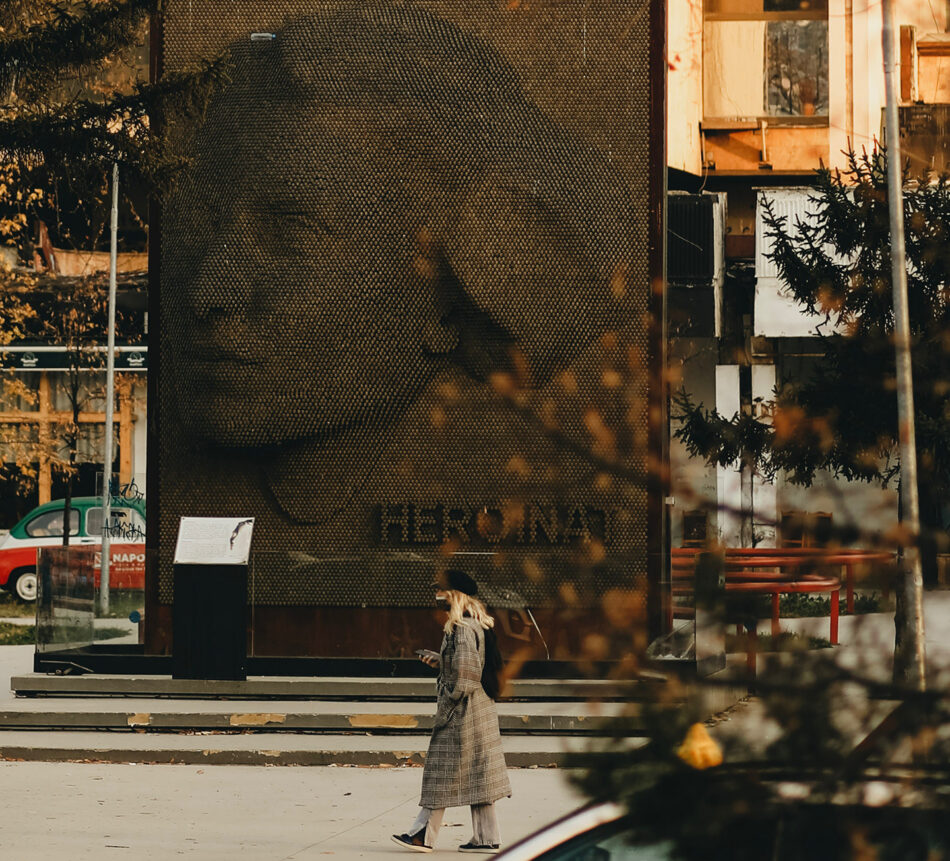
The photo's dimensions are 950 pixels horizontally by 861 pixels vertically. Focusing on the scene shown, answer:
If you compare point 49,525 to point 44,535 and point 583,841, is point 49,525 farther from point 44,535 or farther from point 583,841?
point 583,841

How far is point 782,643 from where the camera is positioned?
247cm

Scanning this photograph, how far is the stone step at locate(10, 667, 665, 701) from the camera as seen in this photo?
1491 centimetres

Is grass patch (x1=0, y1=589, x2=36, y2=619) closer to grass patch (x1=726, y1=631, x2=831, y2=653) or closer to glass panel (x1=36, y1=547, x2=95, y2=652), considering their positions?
glass panel (x1=36, y1=547, x2=95, y2=652)

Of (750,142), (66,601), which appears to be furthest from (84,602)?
(750,142)

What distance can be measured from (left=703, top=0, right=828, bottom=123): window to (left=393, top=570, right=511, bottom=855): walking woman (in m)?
23.2

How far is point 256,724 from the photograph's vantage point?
46.1ft

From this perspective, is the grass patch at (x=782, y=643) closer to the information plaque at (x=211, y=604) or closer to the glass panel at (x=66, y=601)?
the information plaque at (x=211, y=604)

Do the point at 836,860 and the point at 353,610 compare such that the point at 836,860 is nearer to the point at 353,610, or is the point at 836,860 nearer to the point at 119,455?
the point at 353,610

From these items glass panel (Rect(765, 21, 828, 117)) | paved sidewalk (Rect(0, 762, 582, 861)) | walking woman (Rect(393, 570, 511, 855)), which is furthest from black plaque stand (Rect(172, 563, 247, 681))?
glass panel (Rect(765, 21, 828, 117))

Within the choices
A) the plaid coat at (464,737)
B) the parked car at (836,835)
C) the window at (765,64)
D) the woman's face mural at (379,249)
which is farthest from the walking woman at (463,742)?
the window at (765,64)

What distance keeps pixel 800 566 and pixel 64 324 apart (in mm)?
32805

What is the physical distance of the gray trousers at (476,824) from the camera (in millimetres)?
9117

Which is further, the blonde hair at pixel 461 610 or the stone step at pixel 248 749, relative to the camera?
the stone step at pixel 248 749

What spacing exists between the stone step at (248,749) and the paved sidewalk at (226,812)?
0.21 metres
